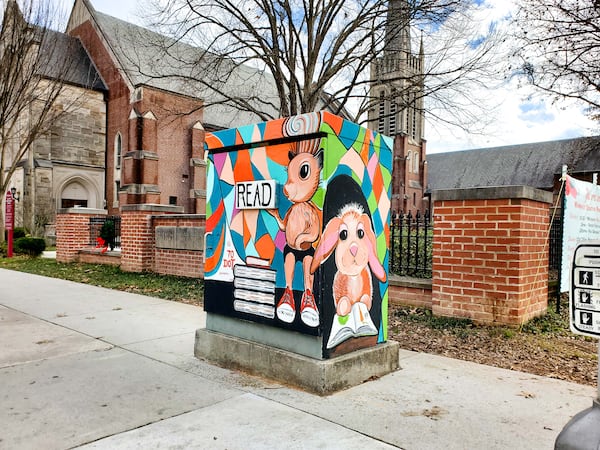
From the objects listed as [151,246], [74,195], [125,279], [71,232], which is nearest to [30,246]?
[71,232]

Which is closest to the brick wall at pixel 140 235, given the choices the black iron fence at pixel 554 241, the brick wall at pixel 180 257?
the brick wall at pixel 180 257

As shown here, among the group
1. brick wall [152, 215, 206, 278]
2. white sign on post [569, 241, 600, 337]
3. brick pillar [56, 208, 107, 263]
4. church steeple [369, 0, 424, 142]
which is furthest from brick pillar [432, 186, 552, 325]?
brick pillar [56, 208, 107, 263]

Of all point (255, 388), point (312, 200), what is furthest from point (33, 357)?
point (312, 200)

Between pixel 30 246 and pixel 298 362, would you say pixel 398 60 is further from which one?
pixel 30 246

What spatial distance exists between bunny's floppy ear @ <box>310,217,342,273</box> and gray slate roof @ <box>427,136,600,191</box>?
48.0 metres

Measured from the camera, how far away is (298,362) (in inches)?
146

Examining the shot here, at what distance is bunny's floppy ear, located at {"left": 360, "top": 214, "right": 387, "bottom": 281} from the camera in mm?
4035

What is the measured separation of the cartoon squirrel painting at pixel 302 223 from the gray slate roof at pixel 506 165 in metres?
48.0

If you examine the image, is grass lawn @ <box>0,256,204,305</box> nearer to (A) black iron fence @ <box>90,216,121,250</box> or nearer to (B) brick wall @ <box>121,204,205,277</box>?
(B) brick wall @ <box>121,204,205,277</box>

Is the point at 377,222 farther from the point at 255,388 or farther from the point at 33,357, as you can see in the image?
the point at 33,357

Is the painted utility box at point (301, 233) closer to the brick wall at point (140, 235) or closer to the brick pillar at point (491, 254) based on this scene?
the brick pillar at point (491, 254)

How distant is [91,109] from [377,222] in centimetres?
3240

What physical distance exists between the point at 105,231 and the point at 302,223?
11.8 meters

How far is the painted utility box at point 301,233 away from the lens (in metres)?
3.65
